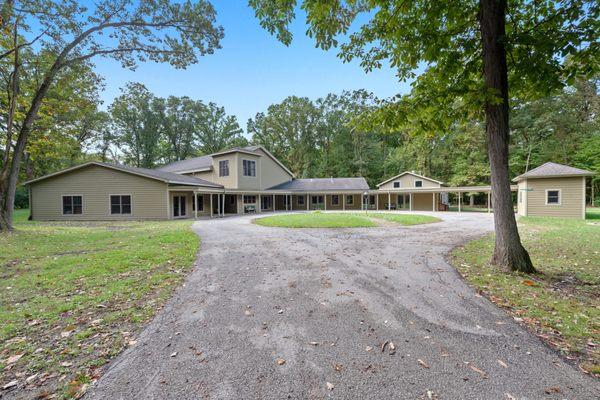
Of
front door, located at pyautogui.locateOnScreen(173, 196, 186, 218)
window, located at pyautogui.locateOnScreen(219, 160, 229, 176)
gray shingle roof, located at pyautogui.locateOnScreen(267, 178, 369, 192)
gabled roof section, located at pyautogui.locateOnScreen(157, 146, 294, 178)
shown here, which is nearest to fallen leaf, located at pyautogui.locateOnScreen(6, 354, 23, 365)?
front door, located at pyautogui.locateOnScreen(173, 196, 186, 218)

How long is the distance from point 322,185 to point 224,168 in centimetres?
1191

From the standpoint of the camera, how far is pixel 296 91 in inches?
1735

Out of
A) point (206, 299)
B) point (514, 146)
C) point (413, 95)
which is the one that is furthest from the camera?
→ point (514, 146)

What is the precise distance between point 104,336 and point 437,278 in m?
5.49

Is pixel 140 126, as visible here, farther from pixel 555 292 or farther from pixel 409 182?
pixel 555 292

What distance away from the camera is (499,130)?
539cm

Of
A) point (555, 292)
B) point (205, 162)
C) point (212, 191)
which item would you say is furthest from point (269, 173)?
point (555, 292)

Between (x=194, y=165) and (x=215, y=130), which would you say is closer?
(x=194, y=165)

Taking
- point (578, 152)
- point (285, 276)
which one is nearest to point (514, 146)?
point (578, 152)

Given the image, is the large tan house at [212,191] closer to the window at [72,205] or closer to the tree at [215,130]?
the window at [72,205]

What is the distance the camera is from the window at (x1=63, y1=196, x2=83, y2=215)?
18.6 metres

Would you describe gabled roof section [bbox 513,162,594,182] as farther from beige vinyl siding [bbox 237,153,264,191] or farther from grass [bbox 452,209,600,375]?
beige vinyl siding [bbox 237,153,264,191]

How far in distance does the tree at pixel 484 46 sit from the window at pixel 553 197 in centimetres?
1756

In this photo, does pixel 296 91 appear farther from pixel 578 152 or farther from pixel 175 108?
pixel 578 152
